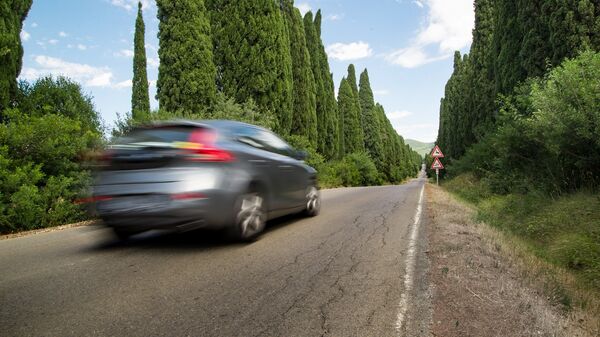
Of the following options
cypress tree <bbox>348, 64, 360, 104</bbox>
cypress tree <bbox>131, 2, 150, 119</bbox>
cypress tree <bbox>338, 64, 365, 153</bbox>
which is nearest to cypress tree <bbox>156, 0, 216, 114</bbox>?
cypress tree <bbox>131, 2, 150, 119</bbox>

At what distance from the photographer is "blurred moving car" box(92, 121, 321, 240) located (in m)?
4.54

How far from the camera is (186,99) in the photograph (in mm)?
16984

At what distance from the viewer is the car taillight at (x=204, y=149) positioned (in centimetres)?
467

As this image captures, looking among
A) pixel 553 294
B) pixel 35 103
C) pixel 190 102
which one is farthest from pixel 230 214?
pixel 35 103

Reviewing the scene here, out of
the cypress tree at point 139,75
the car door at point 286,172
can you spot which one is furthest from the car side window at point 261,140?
the cypress tree at point 139,75

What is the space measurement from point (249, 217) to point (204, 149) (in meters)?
1.13

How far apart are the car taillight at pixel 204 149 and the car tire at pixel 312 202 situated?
2.97 meters

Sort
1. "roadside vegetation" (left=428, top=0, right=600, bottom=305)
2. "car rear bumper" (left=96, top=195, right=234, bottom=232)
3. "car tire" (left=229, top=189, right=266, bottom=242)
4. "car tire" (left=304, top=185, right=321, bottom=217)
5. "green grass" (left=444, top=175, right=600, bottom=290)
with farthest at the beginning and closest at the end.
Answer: "car tire" (left=304, top=185, right=321, bottom=217) → "roadside vegetation" (left=428, top=0, right=600, bottom=305) → "green grass" (left=444, top=175, right=600, bottom=290) → "car tire" (left=229, top=189, right=266, bottom=242) → "car rear bumper" (left=96, top=195, right=234, bottom=232)

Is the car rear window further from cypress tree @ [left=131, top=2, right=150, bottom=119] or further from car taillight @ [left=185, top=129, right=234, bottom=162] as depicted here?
cypress tree @ [left=131, top=2, right=150, bottom=119]

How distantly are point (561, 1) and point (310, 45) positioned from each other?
22.3 meters

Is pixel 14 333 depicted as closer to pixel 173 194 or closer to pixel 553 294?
pixel 173 194

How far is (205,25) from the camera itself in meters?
18.2

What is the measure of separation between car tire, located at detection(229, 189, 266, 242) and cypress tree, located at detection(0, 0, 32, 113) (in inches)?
324

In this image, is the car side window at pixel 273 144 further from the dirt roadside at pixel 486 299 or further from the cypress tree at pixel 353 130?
the cypress tree at pixel 353 130
